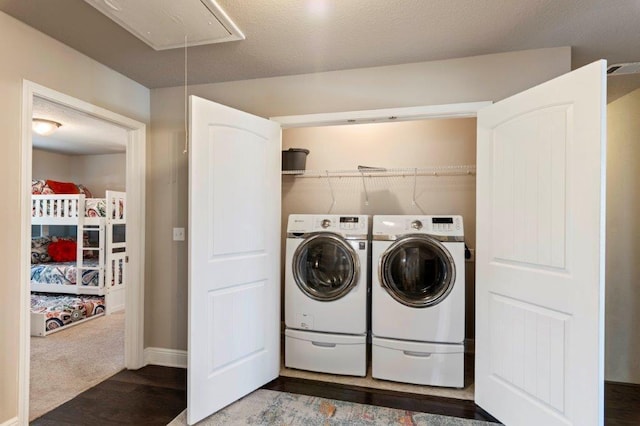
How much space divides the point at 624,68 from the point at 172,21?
2908mm

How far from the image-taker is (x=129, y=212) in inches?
107

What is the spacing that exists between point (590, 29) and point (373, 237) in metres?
1.81

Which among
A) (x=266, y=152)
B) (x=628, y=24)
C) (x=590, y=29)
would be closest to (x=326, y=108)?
(x=266, y=152)

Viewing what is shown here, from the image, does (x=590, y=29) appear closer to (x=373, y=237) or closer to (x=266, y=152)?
(x=373, y=237)

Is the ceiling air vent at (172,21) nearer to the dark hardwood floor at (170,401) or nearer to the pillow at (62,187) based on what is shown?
the dark hardwood floor at (170,401)

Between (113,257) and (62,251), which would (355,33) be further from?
(62,251)

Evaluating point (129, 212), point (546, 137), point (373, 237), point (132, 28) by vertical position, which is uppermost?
point (132, 28)

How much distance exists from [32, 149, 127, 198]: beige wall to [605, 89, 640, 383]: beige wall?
253 inches

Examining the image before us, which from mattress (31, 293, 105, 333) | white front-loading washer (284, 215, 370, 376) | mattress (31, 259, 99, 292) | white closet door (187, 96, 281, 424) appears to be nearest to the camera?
white closet door (187, 96, 281, 424)

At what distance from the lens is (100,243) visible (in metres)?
4.45

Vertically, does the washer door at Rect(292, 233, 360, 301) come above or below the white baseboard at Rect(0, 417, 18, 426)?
above

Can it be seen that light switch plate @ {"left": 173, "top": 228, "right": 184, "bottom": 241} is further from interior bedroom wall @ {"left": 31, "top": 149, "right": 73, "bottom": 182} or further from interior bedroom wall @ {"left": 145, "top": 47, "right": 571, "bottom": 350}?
interior bedroom wall @ {"left": 31, "top": 149, "right": 73, "bottom": 182}

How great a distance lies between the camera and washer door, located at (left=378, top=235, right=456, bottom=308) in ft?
7.86

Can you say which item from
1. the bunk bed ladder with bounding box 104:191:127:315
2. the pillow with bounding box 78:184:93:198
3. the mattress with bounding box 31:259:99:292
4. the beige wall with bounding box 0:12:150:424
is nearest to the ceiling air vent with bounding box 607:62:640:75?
the beige wall with bounding box 0:12:150:424
